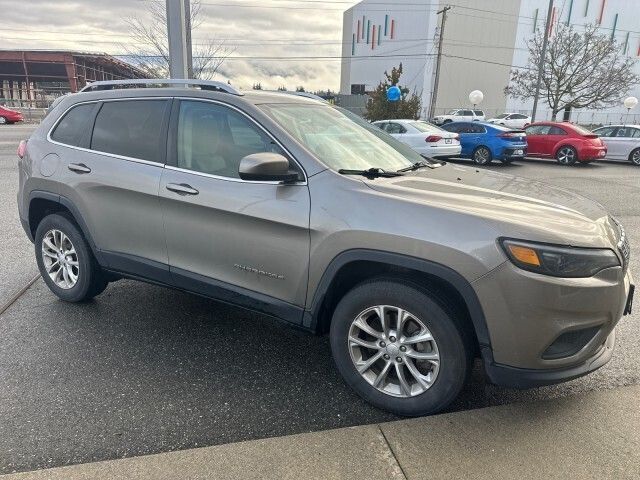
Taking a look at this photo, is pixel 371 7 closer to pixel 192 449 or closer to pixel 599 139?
pixel 599 139

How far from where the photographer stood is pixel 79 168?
378cm

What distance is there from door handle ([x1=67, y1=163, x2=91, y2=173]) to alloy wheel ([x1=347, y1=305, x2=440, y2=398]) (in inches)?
96.4

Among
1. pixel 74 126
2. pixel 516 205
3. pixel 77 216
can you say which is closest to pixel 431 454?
pixel 516 205

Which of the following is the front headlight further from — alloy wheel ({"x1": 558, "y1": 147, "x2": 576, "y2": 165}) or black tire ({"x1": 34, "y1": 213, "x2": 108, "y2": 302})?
alloy wheel ({"x1": 558, "y1": 147, "x2": 576, "y2": 165})

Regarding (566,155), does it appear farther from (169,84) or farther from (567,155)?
(169,84)

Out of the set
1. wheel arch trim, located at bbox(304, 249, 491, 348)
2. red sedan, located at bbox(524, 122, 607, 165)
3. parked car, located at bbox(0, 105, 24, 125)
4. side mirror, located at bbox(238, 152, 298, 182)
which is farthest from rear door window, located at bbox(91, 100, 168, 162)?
parked car, located at bbox(0, 105, 24, 125)

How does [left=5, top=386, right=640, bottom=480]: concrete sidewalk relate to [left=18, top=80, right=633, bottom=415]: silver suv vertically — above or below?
below

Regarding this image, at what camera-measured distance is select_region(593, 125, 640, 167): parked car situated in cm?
1708

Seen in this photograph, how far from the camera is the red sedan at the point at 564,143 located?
1617 cm

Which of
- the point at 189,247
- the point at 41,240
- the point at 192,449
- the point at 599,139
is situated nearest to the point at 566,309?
the point at 192,449

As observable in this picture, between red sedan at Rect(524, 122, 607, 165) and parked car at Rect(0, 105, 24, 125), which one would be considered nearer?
red sedan at Rect(524, 122, 607, 165)

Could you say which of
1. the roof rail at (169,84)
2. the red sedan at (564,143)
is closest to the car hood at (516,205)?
the roof rail at (169,84)

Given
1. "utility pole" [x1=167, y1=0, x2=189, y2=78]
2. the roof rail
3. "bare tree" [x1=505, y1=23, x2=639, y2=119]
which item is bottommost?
the roof rail

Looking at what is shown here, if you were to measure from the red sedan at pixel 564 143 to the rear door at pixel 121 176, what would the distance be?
53.2 ft
